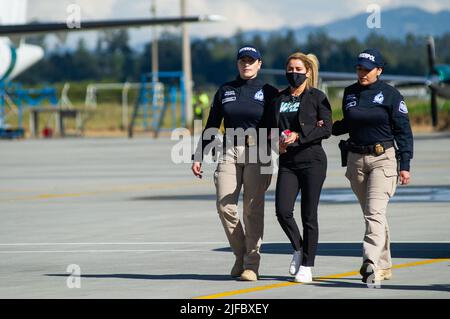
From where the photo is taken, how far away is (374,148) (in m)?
11.3

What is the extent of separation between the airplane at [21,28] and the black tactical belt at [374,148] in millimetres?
27108

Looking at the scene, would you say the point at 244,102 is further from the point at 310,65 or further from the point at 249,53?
the point at 310,65

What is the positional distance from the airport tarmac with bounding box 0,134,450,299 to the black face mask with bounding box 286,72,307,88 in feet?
5.86

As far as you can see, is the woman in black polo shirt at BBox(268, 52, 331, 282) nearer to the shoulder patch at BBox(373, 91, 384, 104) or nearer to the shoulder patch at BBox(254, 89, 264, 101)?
the shoulder patch at BBox(254, 89, 264, 101)

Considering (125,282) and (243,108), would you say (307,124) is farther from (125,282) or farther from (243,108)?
(125,282)

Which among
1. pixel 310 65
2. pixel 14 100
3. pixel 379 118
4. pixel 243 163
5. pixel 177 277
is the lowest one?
pixel 177 277

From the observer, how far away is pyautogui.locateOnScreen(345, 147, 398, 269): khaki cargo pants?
11078 millimetres

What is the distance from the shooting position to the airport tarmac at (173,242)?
35.6 ft

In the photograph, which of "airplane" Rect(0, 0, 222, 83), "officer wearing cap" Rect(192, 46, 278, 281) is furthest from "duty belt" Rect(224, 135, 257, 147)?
"airplane" Rect(0, 0, 222, 83)

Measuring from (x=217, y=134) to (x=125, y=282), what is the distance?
172 centimetres

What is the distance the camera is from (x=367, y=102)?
11.3 m

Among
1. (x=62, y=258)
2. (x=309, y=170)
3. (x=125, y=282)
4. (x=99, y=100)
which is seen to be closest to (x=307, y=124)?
(x=309, y=170)

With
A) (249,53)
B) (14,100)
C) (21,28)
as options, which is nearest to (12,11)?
(21,28)

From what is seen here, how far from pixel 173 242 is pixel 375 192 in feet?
13.8
